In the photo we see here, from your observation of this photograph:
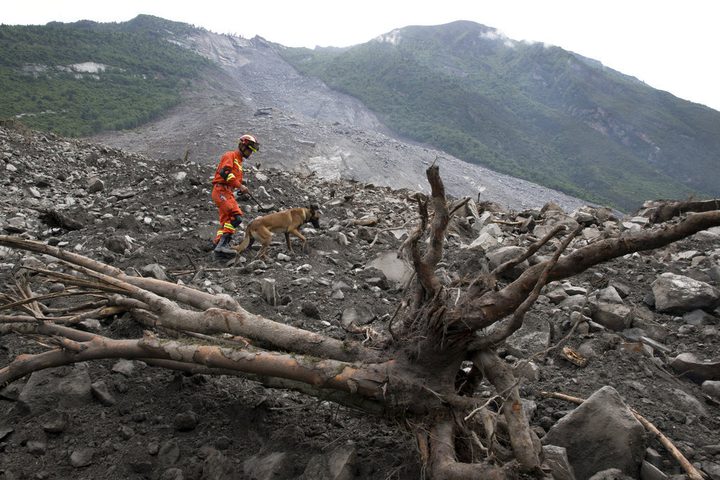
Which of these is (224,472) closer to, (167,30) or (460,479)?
(460,479)

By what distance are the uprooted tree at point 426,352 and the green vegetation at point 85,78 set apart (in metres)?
24.6

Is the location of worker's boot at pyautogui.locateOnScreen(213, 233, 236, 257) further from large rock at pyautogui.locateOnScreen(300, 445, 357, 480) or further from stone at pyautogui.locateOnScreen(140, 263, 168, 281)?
large rock at pyautogui.locateOnScreen(300, 445, 357, 480)

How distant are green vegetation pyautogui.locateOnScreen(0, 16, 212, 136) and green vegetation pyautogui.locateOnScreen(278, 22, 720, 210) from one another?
72.9 feet

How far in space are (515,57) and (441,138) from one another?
46.1 meters

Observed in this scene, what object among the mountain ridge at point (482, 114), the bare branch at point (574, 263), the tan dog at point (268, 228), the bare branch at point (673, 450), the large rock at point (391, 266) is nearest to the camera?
the bare branch at point (574, 263)

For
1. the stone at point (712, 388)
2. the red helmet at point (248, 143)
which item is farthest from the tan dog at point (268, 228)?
the stone at point (712, 388)

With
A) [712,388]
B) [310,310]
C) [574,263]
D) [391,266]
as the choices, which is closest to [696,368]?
[712,388]

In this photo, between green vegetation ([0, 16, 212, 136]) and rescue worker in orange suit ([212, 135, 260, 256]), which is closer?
rescue worker in orange suit ([212, 135, 260, 256])

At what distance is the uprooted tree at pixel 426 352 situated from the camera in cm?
180

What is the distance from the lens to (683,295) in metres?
3.76

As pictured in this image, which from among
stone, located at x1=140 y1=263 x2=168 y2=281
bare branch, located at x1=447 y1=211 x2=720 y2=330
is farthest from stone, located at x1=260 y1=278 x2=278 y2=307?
bare branch, located at x1=447 y1=211 x2=720 y2=330

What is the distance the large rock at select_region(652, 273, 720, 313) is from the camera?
371 cm

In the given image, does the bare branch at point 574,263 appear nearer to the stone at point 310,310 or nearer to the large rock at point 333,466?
the large rock at point 333,466

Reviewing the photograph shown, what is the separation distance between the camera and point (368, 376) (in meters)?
2.09
